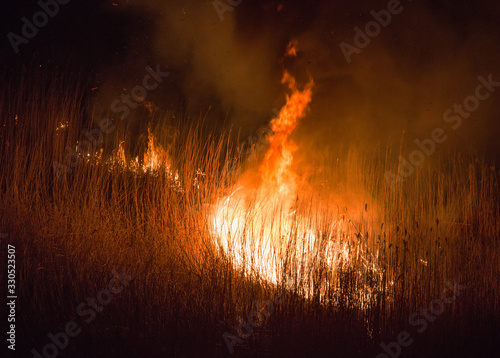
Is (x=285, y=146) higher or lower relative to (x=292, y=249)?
higher

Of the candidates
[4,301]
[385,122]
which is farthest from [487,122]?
[4,301]

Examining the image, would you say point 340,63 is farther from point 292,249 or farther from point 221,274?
point 221,274

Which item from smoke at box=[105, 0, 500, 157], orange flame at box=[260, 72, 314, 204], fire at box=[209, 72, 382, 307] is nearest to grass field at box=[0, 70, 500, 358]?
fire at box=[209, 72, 382, 307]

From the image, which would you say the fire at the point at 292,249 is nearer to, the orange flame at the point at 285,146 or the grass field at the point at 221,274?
the grass field at the point at 221,274

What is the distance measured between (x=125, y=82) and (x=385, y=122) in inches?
171

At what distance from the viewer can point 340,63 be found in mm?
7914

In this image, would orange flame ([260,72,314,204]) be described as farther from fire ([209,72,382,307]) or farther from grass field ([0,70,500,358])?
grass field ([0,70,500,358])

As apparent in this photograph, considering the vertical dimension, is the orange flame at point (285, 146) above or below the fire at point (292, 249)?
above

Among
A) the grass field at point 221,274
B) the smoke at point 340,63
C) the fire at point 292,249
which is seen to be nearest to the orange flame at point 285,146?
the smoke at point 340,63

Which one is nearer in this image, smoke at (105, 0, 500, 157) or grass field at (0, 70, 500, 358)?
grass field at (0, 70, 500, 358)

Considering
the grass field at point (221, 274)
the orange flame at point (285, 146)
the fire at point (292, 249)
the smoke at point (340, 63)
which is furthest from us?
the smoke at point (340, 63)

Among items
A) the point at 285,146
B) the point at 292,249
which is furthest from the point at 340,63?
the point at 292,249

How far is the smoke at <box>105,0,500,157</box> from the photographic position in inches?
306

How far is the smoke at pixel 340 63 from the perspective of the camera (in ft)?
25.5
